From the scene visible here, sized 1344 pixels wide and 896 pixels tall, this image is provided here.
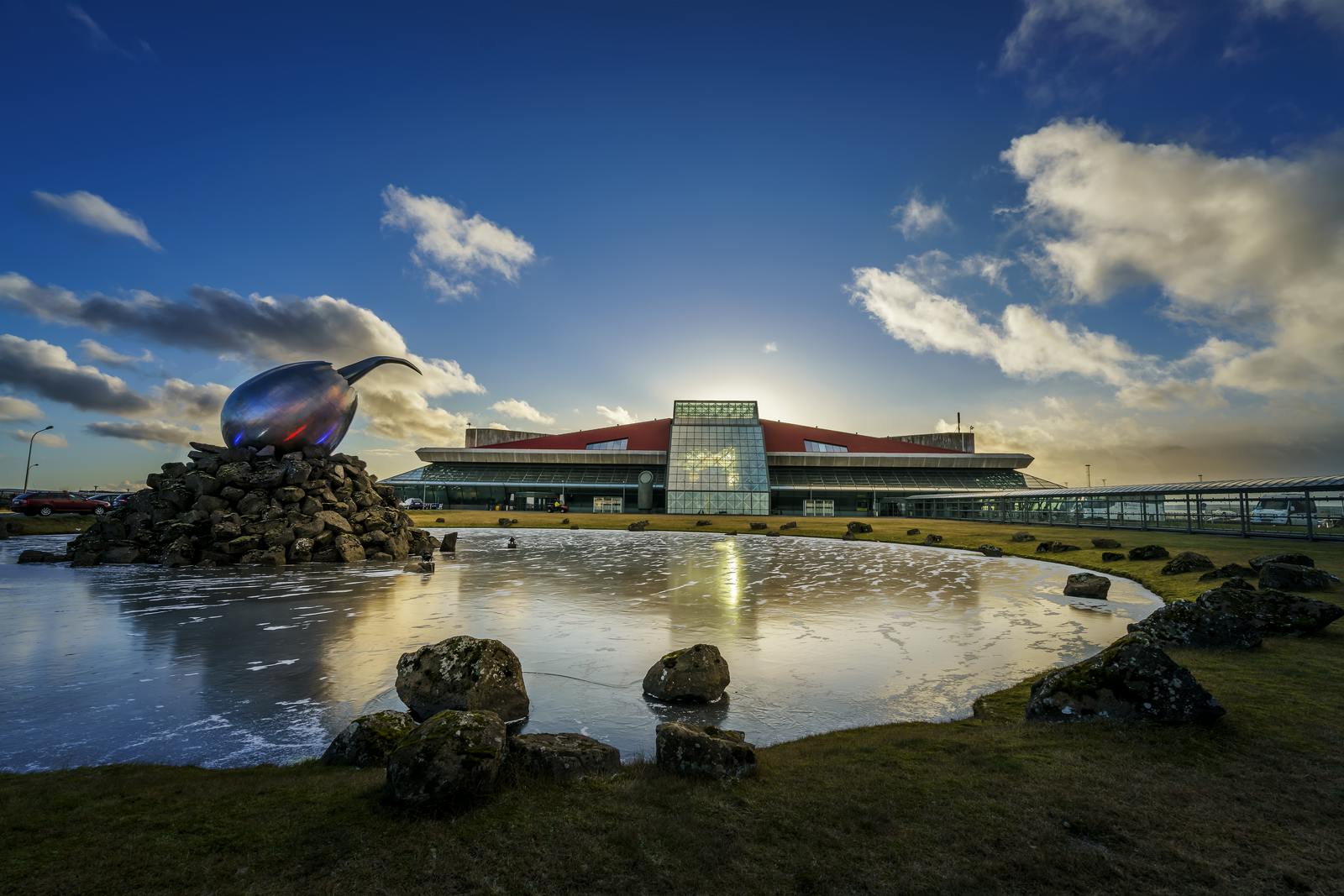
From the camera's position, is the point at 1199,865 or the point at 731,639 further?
the point at 731,639

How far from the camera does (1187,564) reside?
2106 cm

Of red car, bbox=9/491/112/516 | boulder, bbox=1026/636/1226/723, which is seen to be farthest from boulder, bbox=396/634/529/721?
red car, bbox=9/491/112/516

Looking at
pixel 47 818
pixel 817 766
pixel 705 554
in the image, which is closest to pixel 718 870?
pixel 817 766

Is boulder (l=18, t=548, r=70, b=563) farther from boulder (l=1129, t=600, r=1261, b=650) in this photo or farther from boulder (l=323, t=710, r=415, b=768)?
boulder (l=1129, t=600, r=1261, b=650)

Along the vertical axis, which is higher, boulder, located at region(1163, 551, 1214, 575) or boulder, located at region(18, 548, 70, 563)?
boulder, located at region(1163, 551, 1214, 575)

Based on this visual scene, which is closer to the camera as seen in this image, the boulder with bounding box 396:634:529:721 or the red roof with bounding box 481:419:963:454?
the boulder with bounding box 396:634:529:721

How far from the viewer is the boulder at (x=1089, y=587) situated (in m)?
18.4

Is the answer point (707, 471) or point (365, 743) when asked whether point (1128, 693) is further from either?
point (707, 471)

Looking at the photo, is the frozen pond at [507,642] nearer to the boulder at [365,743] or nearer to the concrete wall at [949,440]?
the boulder at [365,743]

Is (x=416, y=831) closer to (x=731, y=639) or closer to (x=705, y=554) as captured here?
(x=731, y=639)

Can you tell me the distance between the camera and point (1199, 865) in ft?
14.0

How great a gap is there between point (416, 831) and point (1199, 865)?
5.58 meters

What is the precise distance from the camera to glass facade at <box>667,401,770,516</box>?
292ft

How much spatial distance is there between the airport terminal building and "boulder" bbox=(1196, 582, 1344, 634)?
7654cm
